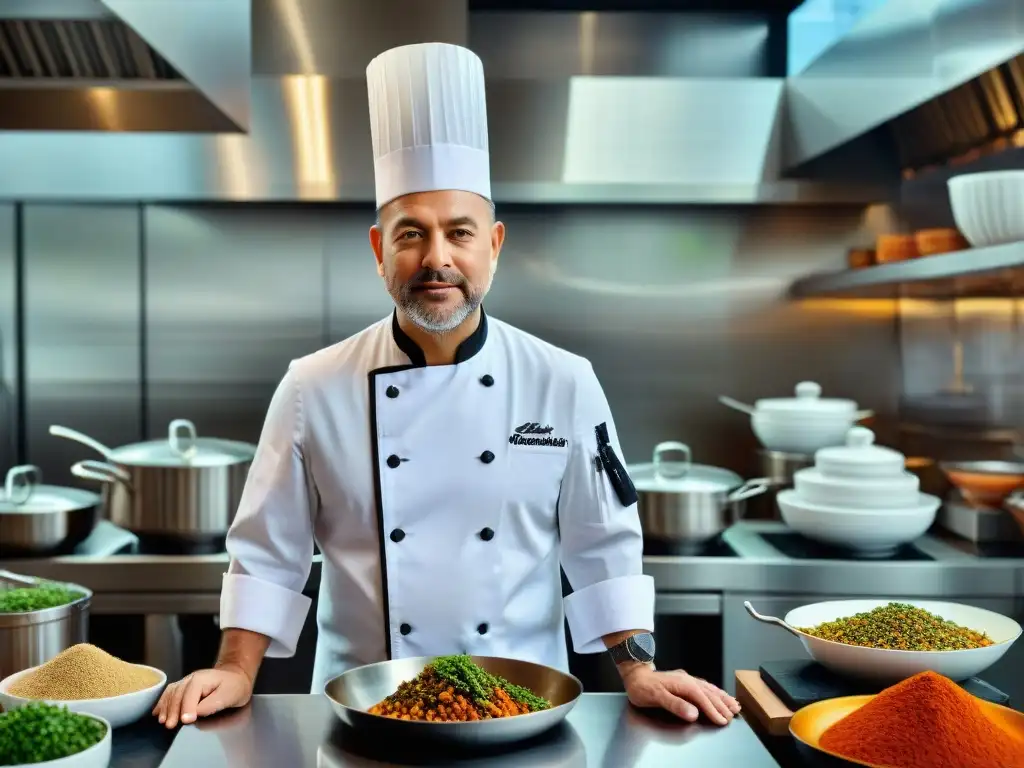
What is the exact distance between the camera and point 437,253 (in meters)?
1.74

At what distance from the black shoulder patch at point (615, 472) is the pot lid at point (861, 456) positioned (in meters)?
1.05

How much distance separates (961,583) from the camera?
8.75 ft

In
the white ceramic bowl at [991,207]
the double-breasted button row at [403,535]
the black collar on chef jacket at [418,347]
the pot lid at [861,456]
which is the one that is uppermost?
the white ceramic bowl at [991,207]

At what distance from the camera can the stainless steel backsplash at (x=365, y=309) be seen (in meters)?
3.43

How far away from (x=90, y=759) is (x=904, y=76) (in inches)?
88.0

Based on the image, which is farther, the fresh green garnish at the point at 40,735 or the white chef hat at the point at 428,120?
the white chef hat at the point at 428,120

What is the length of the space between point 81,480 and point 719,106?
91.2 inches

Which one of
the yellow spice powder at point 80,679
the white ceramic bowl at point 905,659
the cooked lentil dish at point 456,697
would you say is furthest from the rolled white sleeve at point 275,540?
the white ceramic bowl at point 905,659

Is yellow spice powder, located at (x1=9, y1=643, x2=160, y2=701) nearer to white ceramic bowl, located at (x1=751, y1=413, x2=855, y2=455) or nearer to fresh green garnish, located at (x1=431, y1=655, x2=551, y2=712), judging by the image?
fresh green garnish, located at (x1=431, y1=655, x2=551, y2=712)

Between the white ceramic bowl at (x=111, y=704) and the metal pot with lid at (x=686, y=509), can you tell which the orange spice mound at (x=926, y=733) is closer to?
the white ceramic bowl at (x=111, y=704)

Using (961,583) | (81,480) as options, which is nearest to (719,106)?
(961,583)

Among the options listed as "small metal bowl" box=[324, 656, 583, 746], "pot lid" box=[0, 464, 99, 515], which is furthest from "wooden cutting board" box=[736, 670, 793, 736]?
"pot lid" box=[0, 464, 99, 515]

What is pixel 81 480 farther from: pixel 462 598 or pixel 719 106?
pixel 719 106

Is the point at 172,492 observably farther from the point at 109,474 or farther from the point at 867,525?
the point at 867,525
